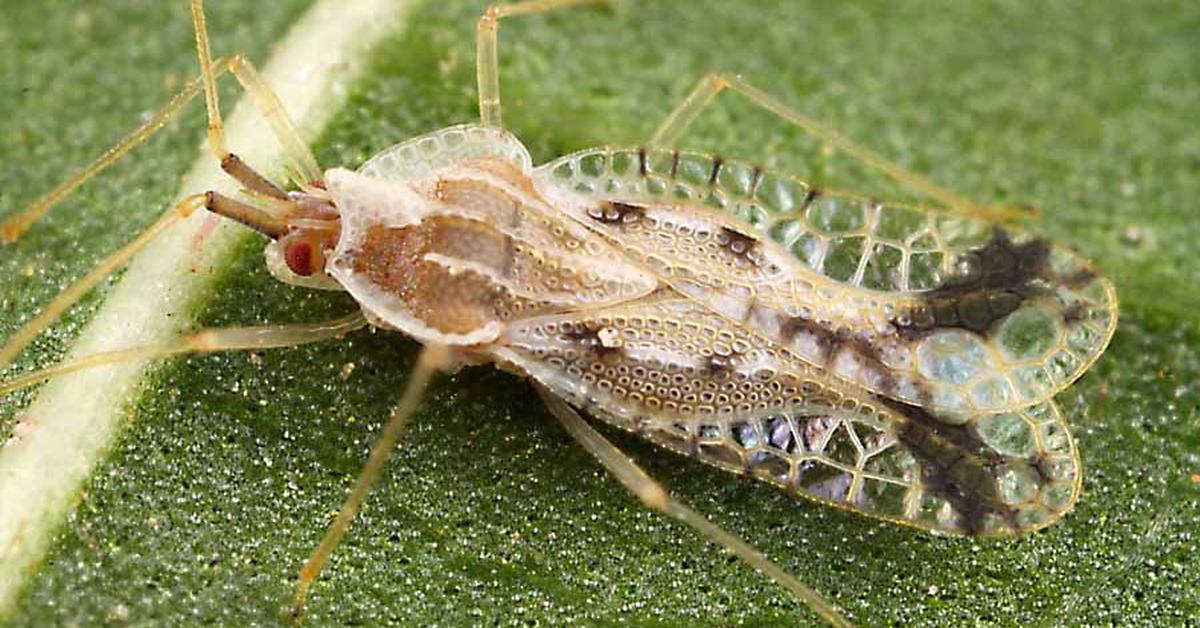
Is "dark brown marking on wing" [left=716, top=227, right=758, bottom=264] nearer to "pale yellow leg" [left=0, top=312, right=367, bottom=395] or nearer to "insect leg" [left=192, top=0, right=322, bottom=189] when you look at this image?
"pale yellow leg" [left=0, top=312, right=367, bottom=395]

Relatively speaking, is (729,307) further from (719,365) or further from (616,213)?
(616,213)

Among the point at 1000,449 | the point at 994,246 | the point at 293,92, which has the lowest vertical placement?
the point at 1000,449

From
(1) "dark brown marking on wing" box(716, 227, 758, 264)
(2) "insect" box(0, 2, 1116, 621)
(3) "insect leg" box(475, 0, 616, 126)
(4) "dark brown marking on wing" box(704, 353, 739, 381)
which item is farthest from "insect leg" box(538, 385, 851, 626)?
(3) "insect leg" box(475, 0, 616, 126)

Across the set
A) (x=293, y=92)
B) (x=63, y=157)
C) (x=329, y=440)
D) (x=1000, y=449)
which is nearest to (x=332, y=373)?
(x=329, y=440)

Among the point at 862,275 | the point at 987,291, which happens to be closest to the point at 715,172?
the point at 862,275

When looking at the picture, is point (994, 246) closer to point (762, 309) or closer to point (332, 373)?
point (762, 309)
